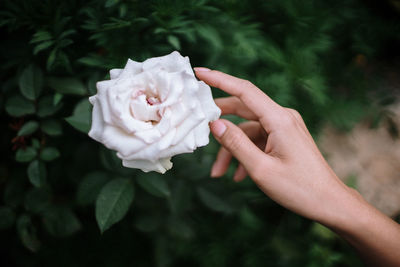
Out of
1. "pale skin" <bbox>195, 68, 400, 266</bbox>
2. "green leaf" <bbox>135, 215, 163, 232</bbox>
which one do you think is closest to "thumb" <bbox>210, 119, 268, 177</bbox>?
"pale skin" <bbox>195, 68, 400, 266</bbox>

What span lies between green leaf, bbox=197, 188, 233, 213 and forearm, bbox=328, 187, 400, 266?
22.8 inches

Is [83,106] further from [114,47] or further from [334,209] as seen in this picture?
[334,209]

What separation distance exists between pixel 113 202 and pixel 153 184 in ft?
0.56

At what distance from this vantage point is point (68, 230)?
54.4 inches

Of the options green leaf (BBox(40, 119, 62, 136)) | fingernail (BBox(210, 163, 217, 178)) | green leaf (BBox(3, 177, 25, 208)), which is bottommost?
green leaf (BBox(3, 177, 25, 208))

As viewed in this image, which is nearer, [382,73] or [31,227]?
[31,227]

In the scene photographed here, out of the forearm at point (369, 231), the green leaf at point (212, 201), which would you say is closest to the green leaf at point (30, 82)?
the green leaf at point (212, 201)

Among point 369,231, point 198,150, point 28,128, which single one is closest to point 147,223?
point 198,150

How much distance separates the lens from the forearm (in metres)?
1.01

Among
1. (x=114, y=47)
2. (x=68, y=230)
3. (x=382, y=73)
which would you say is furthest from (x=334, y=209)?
(x=382, y=73)

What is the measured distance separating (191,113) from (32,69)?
795mm

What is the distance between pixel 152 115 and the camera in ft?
2.78

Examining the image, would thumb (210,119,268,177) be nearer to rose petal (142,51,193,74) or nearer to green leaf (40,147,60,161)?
rose petal (142,51,193,74)

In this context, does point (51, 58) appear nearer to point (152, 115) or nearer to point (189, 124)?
point (152, 115)
